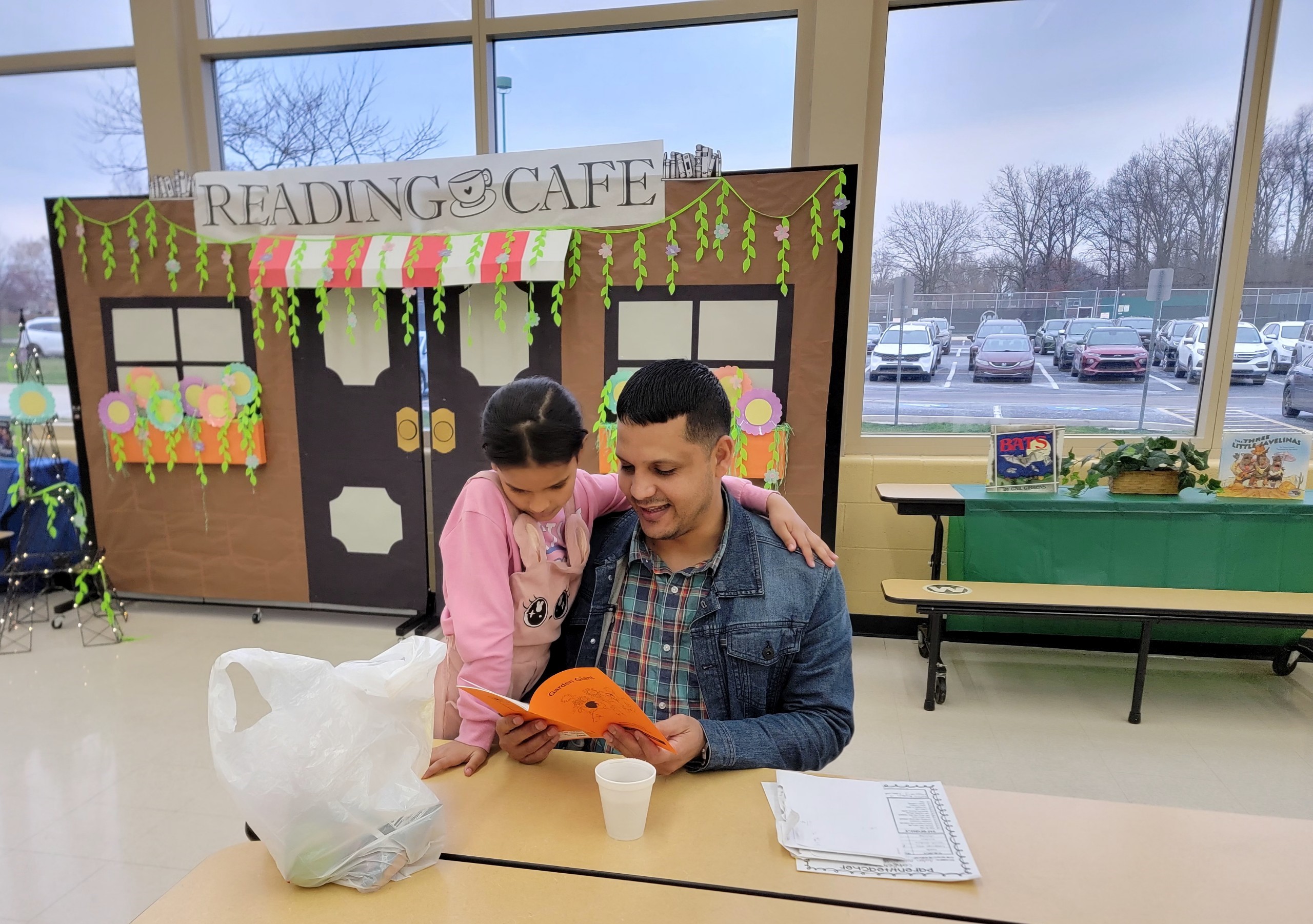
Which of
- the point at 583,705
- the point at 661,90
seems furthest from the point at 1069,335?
the point at 583,705

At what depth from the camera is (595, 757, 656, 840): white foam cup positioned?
97 centimetres

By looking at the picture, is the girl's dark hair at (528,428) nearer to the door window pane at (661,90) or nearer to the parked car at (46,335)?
the door window pane at (661,90)

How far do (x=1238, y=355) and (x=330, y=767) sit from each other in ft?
14.8

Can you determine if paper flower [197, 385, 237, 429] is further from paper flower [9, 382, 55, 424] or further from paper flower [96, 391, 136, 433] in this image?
paper flower [9, 382, 55, 424]

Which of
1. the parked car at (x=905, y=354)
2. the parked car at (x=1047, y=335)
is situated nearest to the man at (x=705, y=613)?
the parked car at (x=905, y=354)

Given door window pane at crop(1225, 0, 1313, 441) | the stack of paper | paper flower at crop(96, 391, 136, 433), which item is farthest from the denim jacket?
paper flower at crop(96, 391, 136, 433)

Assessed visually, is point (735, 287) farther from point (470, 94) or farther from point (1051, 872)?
point (1051, 872)

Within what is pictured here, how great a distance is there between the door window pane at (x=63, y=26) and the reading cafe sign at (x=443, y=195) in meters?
A: 1.67

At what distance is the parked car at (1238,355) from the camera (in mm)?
3592

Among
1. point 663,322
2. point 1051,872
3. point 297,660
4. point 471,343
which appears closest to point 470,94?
point 471,343

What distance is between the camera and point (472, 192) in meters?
3.41

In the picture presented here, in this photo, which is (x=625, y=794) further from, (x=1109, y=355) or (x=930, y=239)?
(x=1109, y=355)

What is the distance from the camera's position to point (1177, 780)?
8.07 feet

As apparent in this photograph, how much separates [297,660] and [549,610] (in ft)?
1.73
